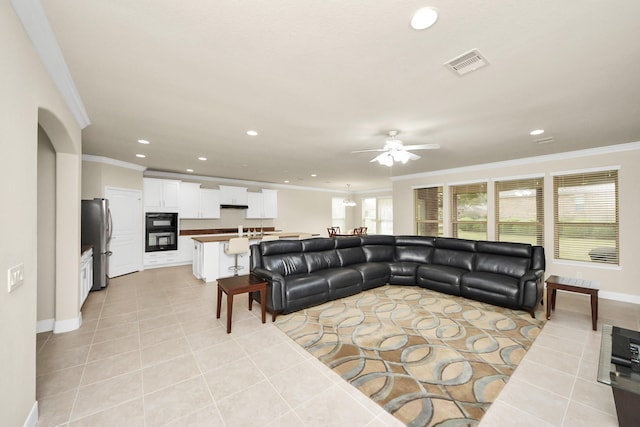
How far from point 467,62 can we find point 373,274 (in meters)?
3.60

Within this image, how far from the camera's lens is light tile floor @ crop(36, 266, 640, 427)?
1789 millimetres

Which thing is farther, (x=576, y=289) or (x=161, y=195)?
(x=161, y=195)

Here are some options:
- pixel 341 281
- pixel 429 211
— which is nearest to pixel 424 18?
pixel 341 281

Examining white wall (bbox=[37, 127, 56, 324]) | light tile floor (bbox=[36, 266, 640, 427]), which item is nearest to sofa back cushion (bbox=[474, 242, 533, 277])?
light tile floor (bbox=[36, 266, 640, 427])

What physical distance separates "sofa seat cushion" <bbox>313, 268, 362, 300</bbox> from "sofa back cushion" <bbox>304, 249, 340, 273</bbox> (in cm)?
15

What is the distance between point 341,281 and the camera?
4.14m

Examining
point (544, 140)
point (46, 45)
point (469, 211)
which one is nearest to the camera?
point (46, 45)

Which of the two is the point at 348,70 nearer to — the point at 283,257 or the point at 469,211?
the point at 283,257

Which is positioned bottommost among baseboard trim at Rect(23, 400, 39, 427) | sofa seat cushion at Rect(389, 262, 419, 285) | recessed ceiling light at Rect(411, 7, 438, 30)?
baseboard trim at Rect(23, 400, 39, 427)

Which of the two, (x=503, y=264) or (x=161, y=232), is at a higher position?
(x=161, y=232)

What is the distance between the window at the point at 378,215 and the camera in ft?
35.9

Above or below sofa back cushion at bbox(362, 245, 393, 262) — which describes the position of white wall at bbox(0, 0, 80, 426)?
above

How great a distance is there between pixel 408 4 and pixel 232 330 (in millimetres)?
3530

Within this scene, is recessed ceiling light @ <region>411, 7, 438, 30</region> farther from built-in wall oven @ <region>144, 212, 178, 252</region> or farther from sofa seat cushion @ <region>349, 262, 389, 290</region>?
built-in wall oven @ <region>144, 212, 178, 252</region>
